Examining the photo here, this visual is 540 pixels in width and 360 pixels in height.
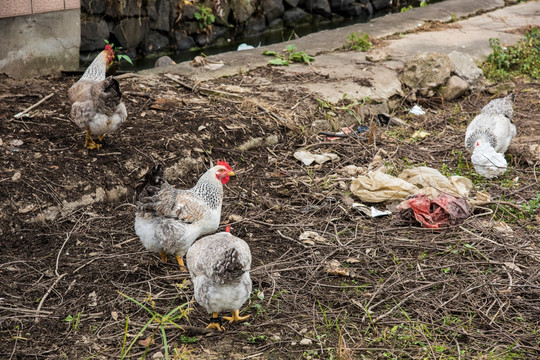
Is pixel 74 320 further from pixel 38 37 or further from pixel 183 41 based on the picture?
pixel 183 41

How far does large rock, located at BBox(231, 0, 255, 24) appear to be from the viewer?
12.7 metres

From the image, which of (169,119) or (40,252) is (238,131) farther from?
(40,252)

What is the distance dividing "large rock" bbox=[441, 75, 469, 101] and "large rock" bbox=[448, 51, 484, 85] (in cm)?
28

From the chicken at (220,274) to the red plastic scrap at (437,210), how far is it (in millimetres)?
1940

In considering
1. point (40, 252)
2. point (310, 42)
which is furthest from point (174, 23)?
point (40, 252)

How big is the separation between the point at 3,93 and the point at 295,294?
4189mm

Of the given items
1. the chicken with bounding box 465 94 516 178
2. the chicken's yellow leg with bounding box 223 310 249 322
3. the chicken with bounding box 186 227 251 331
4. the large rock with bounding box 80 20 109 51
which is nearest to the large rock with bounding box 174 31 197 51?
the large rock with bounding box 80 20 109 51

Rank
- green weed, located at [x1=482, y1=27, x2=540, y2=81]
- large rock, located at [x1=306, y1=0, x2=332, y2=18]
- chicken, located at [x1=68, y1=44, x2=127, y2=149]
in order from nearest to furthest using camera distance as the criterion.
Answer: chicken, located at [x1=68, y1=44, x2=127, y2=149], green weed, located at [x1=482, y1=27, x2=540, y2=81], large rock, located at [x1=306, y1=0, x2=332, y2=18]

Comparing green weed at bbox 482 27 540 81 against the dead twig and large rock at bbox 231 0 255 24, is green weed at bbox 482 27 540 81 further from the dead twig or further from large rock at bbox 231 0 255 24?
the dead twig

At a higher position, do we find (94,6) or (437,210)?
(94,6)

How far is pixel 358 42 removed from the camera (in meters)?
9.48

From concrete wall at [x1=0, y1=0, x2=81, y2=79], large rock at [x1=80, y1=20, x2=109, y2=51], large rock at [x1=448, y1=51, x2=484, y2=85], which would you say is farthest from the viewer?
large rock at [x1=80, y1=20, x2=109, y2=51]

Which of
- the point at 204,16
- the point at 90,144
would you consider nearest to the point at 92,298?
the point at 90,144

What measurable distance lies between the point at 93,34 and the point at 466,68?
6.57 meters
